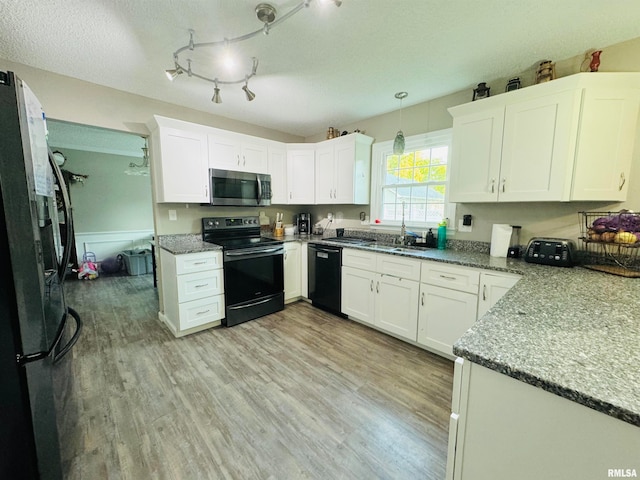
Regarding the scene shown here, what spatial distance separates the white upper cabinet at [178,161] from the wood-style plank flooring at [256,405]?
1.53 m

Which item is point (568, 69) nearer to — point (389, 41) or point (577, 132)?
point (577, 132)

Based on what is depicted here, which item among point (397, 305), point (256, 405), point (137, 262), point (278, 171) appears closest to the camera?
point (256, 405)

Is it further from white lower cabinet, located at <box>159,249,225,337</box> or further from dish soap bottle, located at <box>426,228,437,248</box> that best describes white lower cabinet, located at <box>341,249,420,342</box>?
white lower cabinet, located at <box>159,249,225,337</box>

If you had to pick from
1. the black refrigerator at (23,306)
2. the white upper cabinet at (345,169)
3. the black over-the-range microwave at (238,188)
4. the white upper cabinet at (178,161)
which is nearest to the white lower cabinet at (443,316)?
the white upper cabinet at (345,169)

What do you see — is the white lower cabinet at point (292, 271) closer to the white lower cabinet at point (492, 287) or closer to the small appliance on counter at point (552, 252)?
the white lower cabinet at point (492, 287)

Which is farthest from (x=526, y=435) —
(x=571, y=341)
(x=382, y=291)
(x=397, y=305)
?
(x=382, y=291)

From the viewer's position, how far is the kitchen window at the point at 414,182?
9.33 ft

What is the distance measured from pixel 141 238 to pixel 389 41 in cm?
619

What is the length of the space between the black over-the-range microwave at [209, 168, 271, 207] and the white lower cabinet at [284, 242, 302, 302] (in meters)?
0.71

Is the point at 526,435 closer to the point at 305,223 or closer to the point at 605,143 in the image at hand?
the point at 605,143

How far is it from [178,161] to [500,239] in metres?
3.25

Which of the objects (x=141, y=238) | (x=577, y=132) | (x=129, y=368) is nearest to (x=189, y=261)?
(x=129, y=368)

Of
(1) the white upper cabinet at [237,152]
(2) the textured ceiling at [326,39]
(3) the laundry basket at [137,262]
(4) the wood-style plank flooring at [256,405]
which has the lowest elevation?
(4) the wood-style plank flooring at [256,405]

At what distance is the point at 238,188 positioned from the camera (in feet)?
10.6
